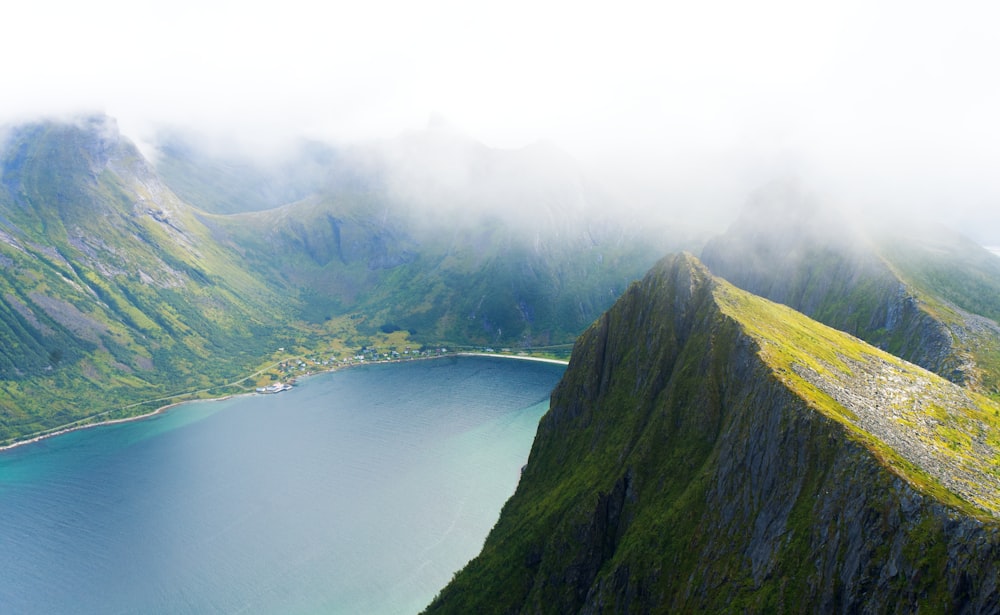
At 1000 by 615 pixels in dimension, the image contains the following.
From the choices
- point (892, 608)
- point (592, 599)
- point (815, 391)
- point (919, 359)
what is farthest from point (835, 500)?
point (919, 359)

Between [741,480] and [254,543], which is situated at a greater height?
[741,480]

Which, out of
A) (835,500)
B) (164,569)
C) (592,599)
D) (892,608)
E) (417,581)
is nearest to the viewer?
(892,608)

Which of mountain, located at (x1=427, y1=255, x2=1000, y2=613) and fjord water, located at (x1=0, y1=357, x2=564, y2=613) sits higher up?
mountain, located at (x1=427, y1=255, x2=1000, y2=613)

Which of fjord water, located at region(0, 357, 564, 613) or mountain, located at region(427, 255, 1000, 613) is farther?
fjord water, located at region(0, 357, 564, 613)

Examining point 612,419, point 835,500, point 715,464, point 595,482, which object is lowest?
point 595,482

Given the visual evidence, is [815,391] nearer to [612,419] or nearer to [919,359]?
[612,419]

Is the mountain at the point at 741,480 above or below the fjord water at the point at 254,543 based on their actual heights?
above

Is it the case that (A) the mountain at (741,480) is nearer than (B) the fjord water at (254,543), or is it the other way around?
(A) the mountain at (741,480)

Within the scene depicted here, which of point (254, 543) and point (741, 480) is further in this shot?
point (254, 543)
